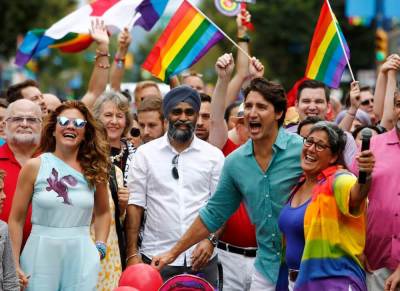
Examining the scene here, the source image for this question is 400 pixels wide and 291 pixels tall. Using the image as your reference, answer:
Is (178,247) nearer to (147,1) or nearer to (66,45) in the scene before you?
(147,1)

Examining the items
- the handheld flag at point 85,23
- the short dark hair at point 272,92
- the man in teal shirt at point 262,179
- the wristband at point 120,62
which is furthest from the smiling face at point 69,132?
the handheld flag at point 85,23

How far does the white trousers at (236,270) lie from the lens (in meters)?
9.12

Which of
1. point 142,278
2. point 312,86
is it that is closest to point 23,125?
point 142,278

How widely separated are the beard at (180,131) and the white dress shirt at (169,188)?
0.11 meters

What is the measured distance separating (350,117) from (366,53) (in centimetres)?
4464

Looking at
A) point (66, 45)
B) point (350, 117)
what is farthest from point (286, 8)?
point (350, 117)

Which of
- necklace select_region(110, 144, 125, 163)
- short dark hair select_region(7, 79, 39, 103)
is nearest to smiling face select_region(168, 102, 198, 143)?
necklace select_region(110, 144, 125, 163)

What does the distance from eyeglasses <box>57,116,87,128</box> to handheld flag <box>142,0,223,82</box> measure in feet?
11.7

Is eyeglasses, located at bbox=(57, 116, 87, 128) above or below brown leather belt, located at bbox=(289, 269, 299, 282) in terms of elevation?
above

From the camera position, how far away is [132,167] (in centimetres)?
894

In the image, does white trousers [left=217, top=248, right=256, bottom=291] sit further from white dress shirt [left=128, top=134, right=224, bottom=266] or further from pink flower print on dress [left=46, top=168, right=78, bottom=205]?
pink flower print on dress [left=46, top=168, right=78, bottom=205]

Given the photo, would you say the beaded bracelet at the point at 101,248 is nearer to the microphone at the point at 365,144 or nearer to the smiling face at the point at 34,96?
the microphone at the point at 365,144

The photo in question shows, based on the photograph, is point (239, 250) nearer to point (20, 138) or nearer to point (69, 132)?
point (69, 132)

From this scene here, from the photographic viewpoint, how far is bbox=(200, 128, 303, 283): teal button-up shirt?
7.59m
